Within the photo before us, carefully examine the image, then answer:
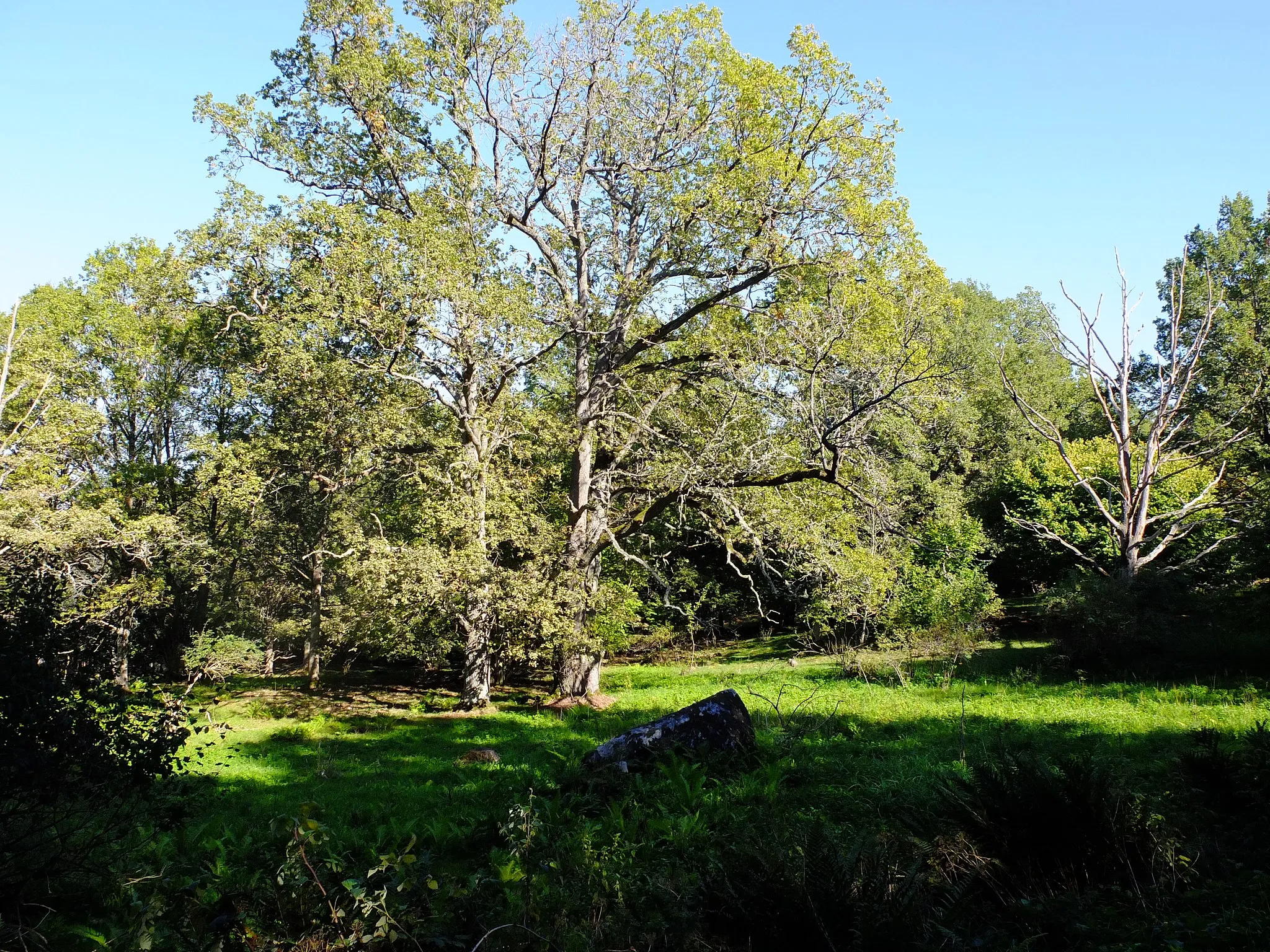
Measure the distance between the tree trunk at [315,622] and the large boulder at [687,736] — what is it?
481 inches

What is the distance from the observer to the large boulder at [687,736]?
27.2ft

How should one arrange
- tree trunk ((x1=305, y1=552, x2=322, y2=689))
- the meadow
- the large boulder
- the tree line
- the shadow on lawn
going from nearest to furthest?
the meadow → the shadow on lawn → the large boulder → the tree line → tree trunk ((x1=305, y1=552, x2=322, y2=689))

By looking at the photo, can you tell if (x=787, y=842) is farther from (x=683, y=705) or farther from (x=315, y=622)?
(x=315, y=622)

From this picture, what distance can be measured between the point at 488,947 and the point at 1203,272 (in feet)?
100.0

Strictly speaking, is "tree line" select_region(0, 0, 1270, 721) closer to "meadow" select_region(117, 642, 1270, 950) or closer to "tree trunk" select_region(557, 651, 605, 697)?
"tree trunk" select_region(557, 651, 605, 697)

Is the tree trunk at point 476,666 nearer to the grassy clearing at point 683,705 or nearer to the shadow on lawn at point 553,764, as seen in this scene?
the grassy clearing at point 683,705

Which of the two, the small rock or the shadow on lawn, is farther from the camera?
the small rock

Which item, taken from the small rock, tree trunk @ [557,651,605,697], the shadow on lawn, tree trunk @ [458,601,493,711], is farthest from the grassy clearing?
tree trunk @ [557,651,605,697]

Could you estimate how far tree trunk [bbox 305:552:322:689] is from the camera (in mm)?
18859

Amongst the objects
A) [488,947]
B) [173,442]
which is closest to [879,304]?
[488,947]

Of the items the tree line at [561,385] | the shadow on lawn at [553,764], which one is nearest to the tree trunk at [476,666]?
the tree line at [561,385]

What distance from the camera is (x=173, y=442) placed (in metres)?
25.4

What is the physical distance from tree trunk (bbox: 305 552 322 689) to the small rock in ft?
29.0

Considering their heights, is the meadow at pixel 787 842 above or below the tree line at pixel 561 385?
below
